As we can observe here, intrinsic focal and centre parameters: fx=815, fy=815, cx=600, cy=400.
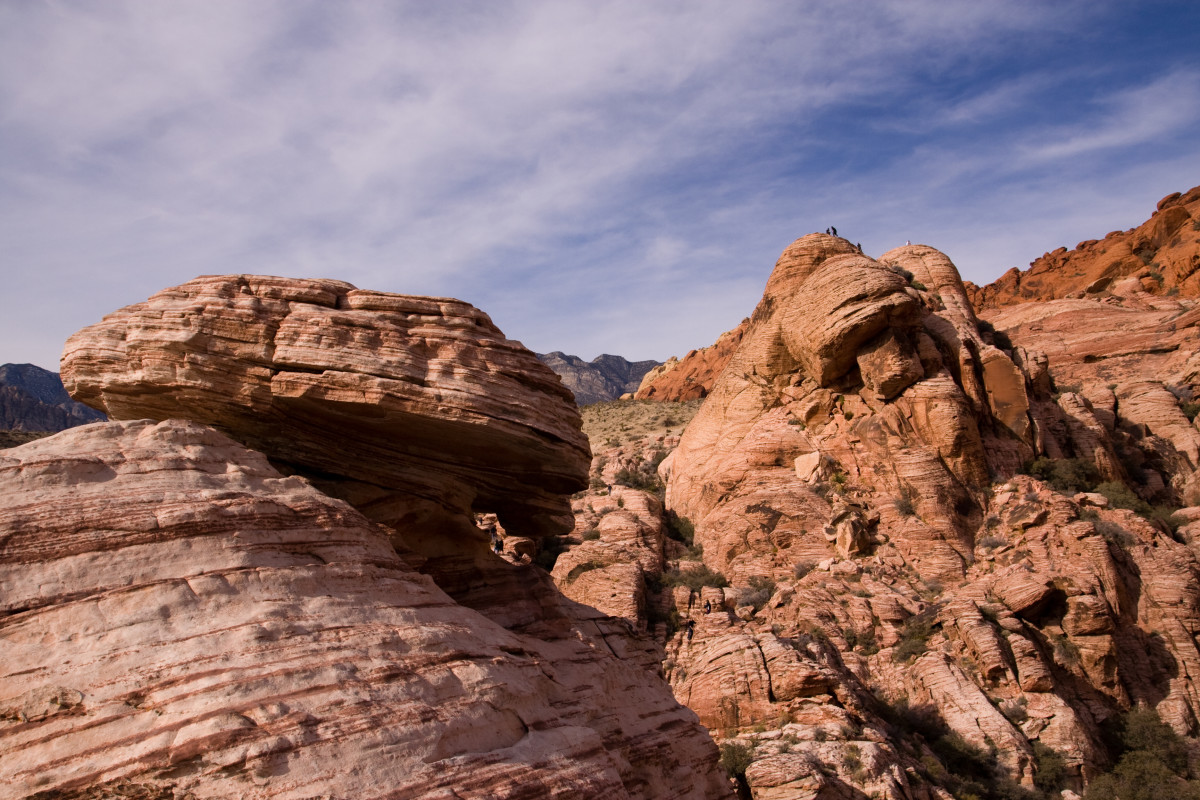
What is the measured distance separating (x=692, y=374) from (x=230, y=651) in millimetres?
73846

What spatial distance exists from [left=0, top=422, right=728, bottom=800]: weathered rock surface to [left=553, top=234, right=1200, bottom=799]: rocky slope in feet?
30.8

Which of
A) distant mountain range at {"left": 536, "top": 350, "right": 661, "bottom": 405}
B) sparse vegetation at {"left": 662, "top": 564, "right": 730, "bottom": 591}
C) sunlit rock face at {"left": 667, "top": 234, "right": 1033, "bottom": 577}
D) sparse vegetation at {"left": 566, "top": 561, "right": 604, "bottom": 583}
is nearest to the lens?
sparse vegetation at {"left": 566, "top": 561, "right": 604, "bottom": 583}

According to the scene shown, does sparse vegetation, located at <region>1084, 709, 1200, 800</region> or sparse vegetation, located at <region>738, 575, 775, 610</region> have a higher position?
sparse vegetation, located at <region>738, 575, 775, 610</region>

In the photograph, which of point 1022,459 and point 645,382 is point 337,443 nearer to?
point 1022,459

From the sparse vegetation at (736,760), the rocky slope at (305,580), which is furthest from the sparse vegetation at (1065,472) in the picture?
the rocky slope at (305,580)

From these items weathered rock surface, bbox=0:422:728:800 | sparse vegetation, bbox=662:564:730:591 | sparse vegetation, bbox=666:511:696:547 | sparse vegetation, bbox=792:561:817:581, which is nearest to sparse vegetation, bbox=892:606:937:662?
sparse vegetation, bbox=792:561:817:581

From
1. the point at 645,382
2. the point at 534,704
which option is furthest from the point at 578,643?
the point at 645,382

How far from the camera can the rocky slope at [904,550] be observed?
19.0 m

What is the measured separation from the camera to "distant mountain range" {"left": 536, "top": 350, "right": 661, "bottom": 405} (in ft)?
494

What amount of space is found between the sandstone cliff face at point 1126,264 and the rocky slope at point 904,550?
69.1 feet

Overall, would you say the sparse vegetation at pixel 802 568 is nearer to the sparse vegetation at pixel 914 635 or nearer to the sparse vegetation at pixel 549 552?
the sparse vegetation at pixel 914 635

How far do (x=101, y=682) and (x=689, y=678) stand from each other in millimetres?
15965

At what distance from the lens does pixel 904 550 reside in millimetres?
26719

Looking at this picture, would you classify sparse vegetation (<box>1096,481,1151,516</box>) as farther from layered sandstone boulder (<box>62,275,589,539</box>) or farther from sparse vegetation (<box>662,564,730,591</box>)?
layered sandstone boulder (<box>62,275,589,539</box>)
